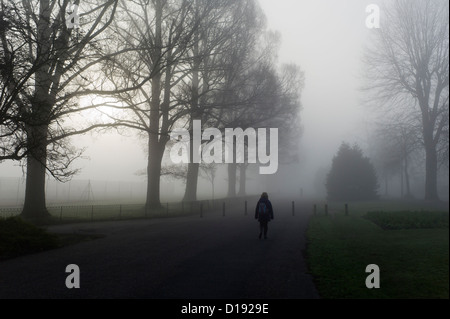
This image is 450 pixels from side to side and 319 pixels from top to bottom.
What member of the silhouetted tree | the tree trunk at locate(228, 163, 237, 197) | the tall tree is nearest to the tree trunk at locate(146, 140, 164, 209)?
the tall tree

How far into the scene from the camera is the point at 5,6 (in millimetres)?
8539

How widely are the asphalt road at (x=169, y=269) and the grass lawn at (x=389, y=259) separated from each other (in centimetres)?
54

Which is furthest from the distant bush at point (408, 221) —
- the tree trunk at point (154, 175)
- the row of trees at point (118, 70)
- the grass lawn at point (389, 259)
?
the tree trunk at point (154, 175)

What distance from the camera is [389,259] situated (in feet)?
27.7

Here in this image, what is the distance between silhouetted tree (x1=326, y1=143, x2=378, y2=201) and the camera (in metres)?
37.0

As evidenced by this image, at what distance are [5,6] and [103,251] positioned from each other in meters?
6.71

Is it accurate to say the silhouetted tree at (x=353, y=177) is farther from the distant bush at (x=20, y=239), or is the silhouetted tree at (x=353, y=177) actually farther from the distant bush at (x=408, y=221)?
the distant bush at (x=20, y=239)

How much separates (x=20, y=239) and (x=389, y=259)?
389 inches

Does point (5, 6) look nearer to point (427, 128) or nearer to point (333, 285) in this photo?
point (333, 285)

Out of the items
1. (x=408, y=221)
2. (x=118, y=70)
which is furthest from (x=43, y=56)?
(x=408, y=221)

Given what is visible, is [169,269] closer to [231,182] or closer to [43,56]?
[43,56]

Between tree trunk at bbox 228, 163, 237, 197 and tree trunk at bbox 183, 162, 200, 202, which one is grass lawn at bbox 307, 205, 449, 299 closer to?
tree trunk at bbox 183, 162, 200, 202

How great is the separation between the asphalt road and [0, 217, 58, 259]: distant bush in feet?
1.64
